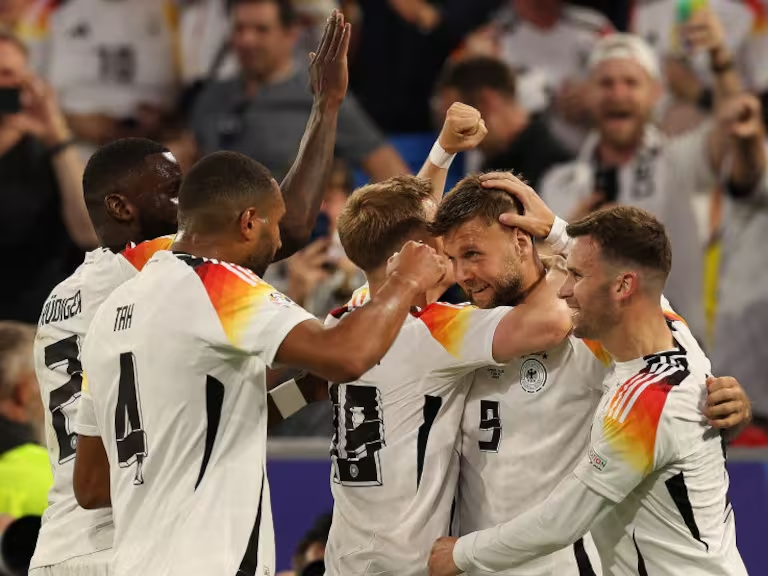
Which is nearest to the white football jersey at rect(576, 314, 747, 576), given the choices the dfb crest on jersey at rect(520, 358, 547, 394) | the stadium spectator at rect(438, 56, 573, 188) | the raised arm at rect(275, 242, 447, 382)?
the dfb crest on jersey at rect(520, 358, 547, 394)

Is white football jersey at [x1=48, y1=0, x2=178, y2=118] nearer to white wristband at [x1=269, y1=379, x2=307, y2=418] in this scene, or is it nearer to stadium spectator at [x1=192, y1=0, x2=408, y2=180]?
stadium spectator at [x1=192, y1=0, x2=408, y2=180]

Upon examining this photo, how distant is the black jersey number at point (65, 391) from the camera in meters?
4.41

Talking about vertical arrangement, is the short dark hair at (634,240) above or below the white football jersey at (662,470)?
above

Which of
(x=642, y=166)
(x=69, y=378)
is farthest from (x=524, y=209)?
(x=642, y=166)

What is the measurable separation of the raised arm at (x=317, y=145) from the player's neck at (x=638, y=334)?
1307 mm

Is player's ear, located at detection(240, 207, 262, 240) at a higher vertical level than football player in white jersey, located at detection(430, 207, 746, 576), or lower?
higher

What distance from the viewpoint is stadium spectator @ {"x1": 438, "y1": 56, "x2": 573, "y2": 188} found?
8531 millimetres

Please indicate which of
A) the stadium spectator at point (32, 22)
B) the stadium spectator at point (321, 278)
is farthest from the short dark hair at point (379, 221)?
the stadium spectator at point (32, 22)

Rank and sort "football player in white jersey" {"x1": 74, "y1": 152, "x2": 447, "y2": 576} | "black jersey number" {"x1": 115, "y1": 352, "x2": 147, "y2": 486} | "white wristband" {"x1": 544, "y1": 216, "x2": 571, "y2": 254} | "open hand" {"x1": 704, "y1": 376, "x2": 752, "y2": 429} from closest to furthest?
1. "football player in white jersey" {"x1": 74, "y1": 152, "x2": 447, "y2": 576}
2. "black jersey number" {"x1": 115, "y1": 352, "x2": 147, "y2": 486}
3. "open hand" {"x1": 704, "y1": 376, "x2": 752, "y2": 429}
4. "white wristband" {"x1": 544, "y1": 216, "x2": 571, "y2": 254}

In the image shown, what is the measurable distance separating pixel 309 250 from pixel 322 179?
3001 millimetres

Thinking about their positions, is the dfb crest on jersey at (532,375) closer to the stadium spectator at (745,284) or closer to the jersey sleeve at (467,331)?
the jersey sleeve at (467,331)

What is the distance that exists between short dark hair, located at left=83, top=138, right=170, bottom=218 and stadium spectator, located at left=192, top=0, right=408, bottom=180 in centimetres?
427

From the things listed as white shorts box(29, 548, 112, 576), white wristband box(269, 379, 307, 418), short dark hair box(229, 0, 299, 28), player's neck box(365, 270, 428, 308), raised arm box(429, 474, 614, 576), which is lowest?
white shorts box(29, 548, 112, 576)

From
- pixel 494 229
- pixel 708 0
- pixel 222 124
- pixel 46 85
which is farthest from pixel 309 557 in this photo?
pixel 708 0
